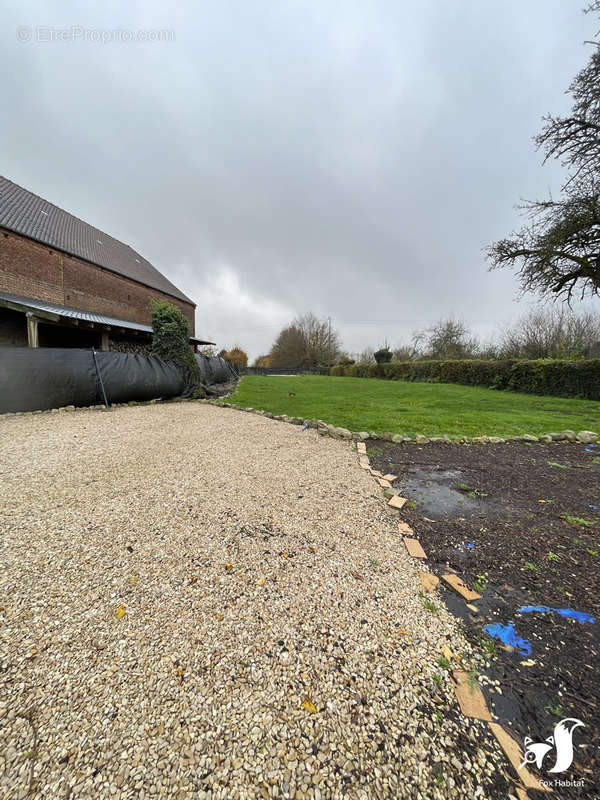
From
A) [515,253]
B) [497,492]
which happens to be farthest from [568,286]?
[497,492]

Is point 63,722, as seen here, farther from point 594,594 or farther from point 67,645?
point 594,594

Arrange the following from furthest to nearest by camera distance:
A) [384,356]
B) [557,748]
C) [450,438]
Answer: [384,356]
[450,438]
[557,748]

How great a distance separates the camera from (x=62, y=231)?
15.0 metres

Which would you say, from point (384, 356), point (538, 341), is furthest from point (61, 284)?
point (538, 341)

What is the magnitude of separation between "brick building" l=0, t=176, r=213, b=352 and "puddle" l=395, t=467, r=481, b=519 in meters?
10.8

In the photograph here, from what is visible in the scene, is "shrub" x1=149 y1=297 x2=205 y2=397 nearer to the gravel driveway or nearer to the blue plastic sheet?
the gravel driveway

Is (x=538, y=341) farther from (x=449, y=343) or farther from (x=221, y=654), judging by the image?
(x=221, y=654)

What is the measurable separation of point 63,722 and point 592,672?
2.13 meters

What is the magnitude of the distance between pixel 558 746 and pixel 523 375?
15.5 metres

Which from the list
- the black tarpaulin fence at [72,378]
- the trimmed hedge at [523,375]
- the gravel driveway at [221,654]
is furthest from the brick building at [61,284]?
the trimmed hedge at [523,375]

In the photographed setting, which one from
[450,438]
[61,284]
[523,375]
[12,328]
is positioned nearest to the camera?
[450,438]

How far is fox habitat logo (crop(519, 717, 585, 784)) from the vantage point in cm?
94

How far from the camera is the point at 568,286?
30.3 feet

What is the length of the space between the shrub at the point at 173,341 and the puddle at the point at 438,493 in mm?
7990
